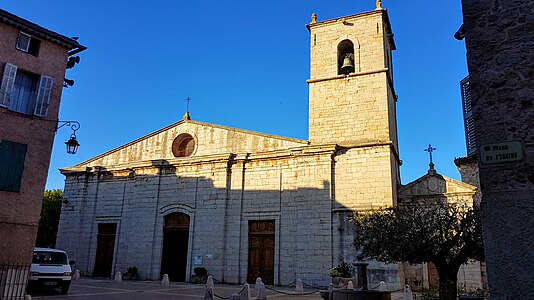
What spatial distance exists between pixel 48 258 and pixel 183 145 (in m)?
10.0

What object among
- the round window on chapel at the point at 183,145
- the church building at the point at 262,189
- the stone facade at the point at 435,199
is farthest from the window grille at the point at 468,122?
the round window on chapel at the point at 183,145

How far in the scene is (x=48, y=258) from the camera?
13.4 metres

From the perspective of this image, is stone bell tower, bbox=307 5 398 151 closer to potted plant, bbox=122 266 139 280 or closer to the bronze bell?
the bronze bell

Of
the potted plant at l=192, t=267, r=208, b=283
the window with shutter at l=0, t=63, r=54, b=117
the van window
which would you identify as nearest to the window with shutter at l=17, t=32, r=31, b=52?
the window with shutter at l=0, t=63, r=54, b=117

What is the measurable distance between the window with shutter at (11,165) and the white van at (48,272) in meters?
3.32

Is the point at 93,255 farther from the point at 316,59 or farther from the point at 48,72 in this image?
the point at 316,59

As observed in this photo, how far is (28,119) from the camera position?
1109 centimetres

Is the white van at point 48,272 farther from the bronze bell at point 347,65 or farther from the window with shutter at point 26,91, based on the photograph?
the bronze bell at point 347,65

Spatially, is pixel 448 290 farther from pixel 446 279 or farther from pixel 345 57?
pixel 345 57

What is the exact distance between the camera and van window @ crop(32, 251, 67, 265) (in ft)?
43.1

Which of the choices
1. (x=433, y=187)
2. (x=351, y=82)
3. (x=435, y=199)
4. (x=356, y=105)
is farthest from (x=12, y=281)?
(x=433, y=187)

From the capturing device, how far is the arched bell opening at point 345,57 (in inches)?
755

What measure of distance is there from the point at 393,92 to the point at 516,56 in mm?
17083

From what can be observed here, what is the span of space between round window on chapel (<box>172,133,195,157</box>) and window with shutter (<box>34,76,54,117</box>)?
10.5 metres
